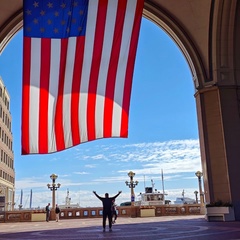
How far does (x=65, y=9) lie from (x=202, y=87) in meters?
9.40

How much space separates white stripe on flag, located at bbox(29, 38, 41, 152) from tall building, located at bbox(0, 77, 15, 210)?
4343 cm

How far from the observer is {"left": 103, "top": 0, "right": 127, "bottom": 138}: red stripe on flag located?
8.06 m

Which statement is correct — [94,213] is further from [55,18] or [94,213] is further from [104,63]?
[55,18]

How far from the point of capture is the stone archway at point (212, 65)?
48.5 ft

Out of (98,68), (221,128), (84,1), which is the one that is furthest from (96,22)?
(221,128)

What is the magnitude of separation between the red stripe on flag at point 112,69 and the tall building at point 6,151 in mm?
43734

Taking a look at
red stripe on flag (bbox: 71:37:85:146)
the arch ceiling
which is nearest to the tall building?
the arch ceiling

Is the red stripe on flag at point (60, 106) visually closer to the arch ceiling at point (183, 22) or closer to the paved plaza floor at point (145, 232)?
the paved plaza floor at point (145, 232)

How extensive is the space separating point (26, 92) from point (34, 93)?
178 mm

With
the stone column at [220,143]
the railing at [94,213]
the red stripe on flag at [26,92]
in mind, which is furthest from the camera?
the railing at [94,213]

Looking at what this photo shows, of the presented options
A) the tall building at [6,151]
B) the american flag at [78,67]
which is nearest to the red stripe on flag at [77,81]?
the american flag at [78,67]

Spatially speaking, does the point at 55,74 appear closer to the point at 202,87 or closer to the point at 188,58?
the point at 202,87

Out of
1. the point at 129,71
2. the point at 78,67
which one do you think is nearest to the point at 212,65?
the point at 129,71

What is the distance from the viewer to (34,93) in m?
7.88
